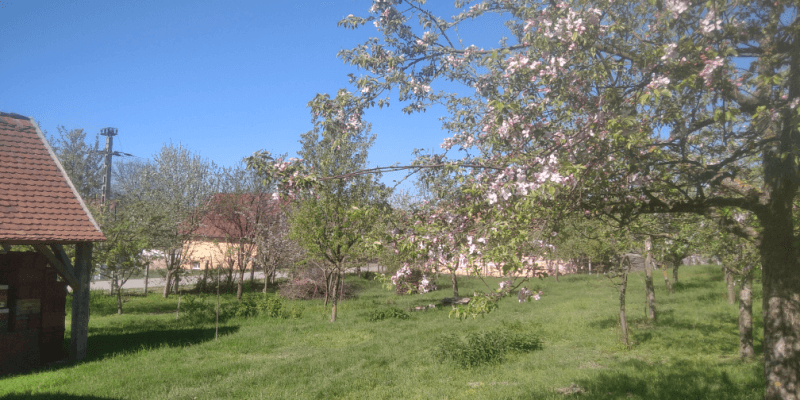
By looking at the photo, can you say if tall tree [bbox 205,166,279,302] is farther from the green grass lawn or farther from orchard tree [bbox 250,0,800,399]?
orchard tree [bbox 250,0,800,399]

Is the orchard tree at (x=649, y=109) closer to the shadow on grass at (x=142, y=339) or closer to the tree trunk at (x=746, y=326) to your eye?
the tree trunk at (x=746, y=326)

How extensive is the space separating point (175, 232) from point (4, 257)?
12465mm

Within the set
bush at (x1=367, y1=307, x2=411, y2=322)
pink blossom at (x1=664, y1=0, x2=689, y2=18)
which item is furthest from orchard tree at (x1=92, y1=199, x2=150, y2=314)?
pink blossom at (x1=664, y1=0, x2=689, y2=18)

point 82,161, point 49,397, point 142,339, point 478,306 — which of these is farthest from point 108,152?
point 478,306

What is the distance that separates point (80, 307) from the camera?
10.8 meters

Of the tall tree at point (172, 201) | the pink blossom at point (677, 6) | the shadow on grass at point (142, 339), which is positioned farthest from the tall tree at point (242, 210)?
the pink blossom at point (677, 6)

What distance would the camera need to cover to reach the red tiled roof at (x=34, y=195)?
9.85 metres

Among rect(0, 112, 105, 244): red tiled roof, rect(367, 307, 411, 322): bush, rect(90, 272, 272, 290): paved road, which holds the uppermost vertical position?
rect(0, 112, 105, 244): red tiled roof

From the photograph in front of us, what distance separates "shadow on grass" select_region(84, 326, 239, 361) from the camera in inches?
461

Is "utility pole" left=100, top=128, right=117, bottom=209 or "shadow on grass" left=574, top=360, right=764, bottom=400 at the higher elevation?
"utility pole" left=100, top=128, right=117, bottom=209

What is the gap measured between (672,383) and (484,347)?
12.4 feet

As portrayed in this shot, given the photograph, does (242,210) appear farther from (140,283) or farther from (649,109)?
(649,109)

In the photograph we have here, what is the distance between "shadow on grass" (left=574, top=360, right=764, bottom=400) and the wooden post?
10781 millimetres

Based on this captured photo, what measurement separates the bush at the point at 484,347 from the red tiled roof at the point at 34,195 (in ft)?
27.3
